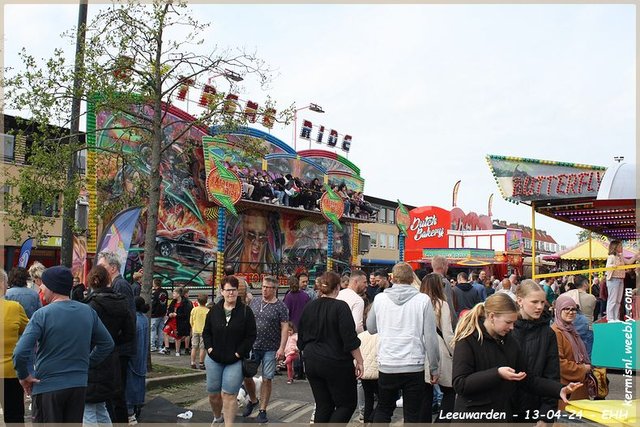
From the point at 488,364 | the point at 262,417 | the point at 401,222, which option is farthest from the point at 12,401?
the point at 401,222

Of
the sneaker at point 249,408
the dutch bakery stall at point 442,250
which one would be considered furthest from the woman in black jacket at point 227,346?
the dutch bakery stall at point 442,250

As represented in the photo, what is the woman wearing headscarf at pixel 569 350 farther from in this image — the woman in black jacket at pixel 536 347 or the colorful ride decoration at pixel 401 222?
the colorful ride decoration at pixel 401 222

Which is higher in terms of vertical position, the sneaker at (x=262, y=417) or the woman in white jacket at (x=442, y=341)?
the woman in white jacket at (x=442, y=341)

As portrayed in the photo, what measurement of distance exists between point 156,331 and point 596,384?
10.8m

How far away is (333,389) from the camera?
5.96 meters

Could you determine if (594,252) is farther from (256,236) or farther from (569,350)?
(569,350)

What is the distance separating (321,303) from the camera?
621cm

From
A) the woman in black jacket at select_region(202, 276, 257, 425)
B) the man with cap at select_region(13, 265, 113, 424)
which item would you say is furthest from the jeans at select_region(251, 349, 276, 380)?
the man with cap at select_region(13, 265, 113, 424)

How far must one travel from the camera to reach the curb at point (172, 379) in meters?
10.00

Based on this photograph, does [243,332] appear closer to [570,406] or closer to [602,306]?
[570,406]

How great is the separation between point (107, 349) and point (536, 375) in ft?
11.8

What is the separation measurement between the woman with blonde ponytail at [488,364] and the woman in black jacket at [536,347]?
0.18m

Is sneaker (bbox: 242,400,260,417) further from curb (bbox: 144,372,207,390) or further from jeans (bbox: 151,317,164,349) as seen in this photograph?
jeans (bbox: 151,317,164,349)

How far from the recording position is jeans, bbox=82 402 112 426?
571 cm
